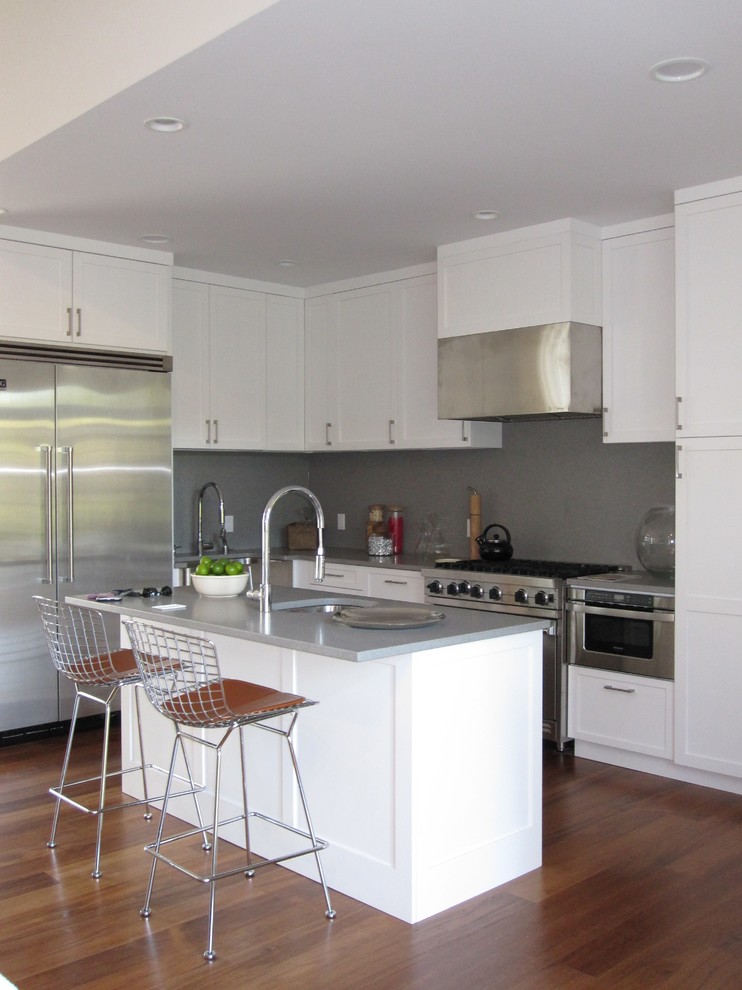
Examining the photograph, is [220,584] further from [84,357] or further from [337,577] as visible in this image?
[337,577]

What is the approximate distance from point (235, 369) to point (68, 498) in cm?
145

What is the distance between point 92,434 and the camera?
505cm

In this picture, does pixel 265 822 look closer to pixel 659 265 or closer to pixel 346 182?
pixel 346 182

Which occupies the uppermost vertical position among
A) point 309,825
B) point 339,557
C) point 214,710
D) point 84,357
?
point 84,357

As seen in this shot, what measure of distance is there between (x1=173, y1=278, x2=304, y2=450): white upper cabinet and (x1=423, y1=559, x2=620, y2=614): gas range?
5.14 ft

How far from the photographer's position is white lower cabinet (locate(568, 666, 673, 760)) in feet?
14.1

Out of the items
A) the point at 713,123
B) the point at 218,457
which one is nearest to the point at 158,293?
the point at 218,457

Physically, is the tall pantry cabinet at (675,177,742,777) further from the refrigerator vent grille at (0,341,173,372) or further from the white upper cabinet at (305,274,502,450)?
the refrigerator vent grille at (0,341,173,372)

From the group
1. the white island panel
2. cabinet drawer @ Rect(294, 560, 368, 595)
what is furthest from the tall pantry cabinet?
cabinet drawer @ Rect(294, 560, 368, 595)

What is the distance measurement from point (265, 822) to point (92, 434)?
2.45 metres

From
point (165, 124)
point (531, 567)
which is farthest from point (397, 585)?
point (165, 124)

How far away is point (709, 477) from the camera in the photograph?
4.13m

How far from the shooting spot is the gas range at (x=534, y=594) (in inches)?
183

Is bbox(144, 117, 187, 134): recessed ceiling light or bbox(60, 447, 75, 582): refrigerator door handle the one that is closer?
bbox(144, 117, 187, 134): recessed ceiling light
